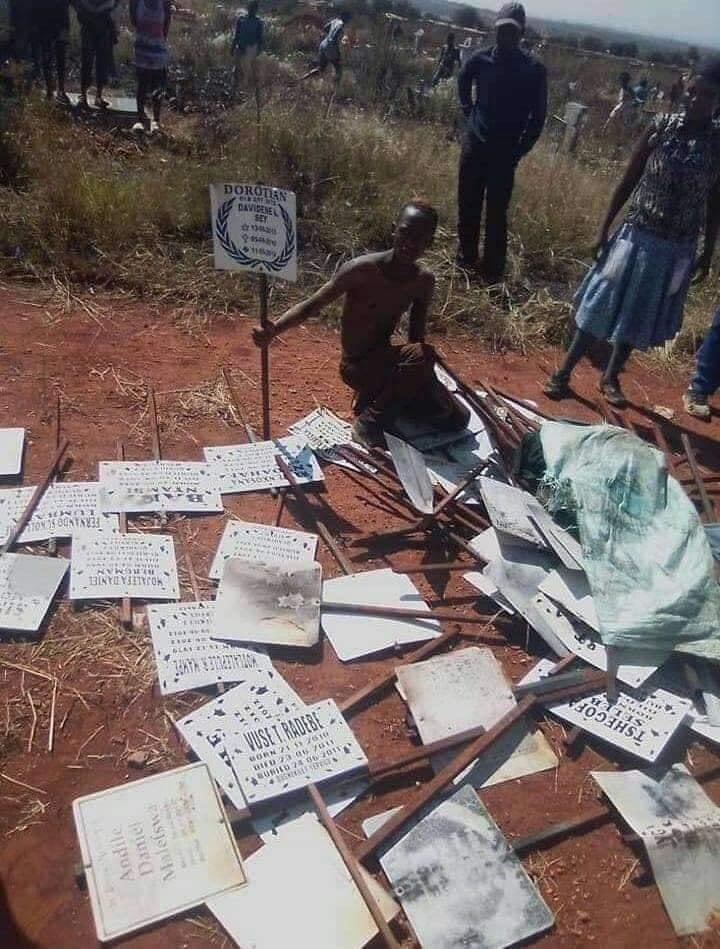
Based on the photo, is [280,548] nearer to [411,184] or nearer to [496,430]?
[496,430]

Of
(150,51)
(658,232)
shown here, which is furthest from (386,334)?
(150,51)

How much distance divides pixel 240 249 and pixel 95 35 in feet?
27.4

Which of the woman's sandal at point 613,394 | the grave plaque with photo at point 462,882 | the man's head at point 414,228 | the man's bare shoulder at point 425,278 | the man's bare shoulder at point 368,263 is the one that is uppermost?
the man's head at point 414,228

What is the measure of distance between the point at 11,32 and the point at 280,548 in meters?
10.2

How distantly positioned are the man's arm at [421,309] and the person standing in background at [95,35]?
321 inches

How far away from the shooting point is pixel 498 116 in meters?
6.44

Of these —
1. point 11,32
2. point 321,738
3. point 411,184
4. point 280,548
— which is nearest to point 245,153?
point 411,184

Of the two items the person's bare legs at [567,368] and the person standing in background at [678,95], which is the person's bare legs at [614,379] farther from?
the person standing in background at [678,95]

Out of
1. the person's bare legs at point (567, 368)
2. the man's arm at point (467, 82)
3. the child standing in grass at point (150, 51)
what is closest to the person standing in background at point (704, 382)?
the person's bare legs at point (567, 368)

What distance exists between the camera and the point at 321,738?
2914 millimetres

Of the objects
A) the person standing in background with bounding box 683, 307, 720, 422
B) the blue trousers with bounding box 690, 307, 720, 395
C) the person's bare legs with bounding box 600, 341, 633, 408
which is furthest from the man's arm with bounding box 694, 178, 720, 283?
the person's bare legs with bounding box 600, 341, 633, 408

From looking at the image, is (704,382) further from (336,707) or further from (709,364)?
(336,707)

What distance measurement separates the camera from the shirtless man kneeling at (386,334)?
169 inches

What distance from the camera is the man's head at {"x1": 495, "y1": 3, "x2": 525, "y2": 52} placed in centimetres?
613
